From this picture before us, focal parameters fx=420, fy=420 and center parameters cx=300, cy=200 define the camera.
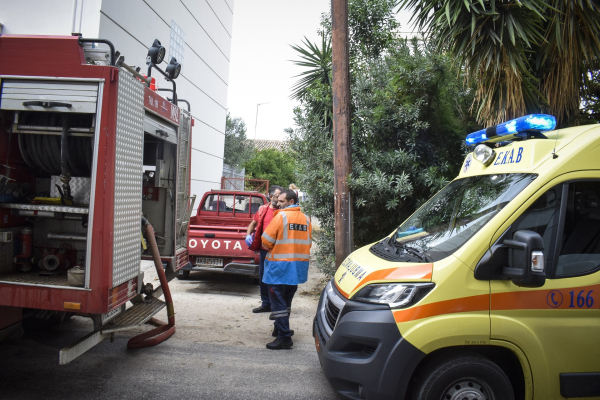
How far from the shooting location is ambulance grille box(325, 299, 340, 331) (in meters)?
3.26

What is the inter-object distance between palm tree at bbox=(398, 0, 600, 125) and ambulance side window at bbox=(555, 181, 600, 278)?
2.75 m

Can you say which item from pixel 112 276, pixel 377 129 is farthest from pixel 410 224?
pixel 377 129

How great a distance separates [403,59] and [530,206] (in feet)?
15.2

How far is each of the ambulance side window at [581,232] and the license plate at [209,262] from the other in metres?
5.66

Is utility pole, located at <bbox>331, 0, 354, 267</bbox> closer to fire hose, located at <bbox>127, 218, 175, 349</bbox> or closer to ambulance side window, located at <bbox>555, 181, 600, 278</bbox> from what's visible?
fire hose, located at <bbox>127, 218, 175, 349</bbox>

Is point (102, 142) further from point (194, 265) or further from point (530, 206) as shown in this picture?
point (194, 265)

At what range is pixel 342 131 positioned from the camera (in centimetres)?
612

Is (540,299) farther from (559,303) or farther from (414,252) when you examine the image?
(414,252)

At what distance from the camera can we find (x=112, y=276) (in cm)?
339

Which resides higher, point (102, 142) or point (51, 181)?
point (102, 142)

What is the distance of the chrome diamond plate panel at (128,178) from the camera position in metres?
3.44

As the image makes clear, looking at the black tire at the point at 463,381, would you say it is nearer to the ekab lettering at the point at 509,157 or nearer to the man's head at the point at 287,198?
the ekab lettering at the point at 509,157

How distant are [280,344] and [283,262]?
932 mm

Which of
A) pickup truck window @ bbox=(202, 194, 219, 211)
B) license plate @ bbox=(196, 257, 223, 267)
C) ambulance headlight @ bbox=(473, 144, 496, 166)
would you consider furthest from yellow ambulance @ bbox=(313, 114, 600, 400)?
pickup truck window @ bbox=(202, 194, 219, 211)
